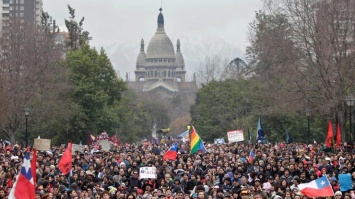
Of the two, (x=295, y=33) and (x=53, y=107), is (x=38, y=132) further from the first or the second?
(x=295, y=33)

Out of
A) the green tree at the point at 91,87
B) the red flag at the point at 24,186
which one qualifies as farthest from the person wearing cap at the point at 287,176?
the green tree at the point at 91,87

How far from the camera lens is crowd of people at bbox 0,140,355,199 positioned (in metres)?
27.3

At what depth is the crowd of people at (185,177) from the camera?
2733 cm

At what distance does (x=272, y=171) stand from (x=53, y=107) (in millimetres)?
42545

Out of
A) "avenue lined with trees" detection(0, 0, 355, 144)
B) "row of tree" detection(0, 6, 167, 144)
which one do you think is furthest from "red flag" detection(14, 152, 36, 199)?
"row of tree" detection(0, 6, 167, 144)

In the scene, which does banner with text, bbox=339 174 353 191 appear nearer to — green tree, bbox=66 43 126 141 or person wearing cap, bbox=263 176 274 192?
person wearing cap, bbox=263 176 274 192

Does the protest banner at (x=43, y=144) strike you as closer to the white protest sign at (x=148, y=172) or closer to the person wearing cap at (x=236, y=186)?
the white protest sign at (x=148, y=172)

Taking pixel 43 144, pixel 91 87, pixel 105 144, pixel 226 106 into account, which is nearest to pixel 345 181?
pixel 43 144

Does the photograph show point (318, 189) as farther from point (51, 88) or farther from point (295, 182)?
point (51, 88)

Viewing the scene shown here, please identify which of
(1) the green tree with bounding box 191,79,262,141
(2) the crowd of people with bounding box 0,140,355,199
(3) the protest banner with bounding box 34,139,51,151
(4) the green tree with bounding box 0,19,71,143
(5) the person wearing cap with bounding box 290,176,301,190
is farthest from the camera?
(1) the green tree with bounding box 191,79,262,141

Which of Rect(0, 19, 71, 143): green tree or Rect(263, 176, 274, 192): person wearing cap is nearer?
Rect(263, 176, 274, 192): person wearing cap

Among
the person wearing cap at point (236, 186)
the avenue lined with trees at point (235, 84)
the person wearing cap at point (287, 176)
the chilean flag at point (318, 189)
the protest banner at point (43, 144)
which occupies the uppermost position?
the avenue lined with trees at point (235, 84)

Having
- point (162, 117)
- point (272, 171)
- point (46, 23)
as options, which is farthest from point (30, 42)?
point (162, 117)

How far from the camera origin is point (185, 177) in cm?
3166
